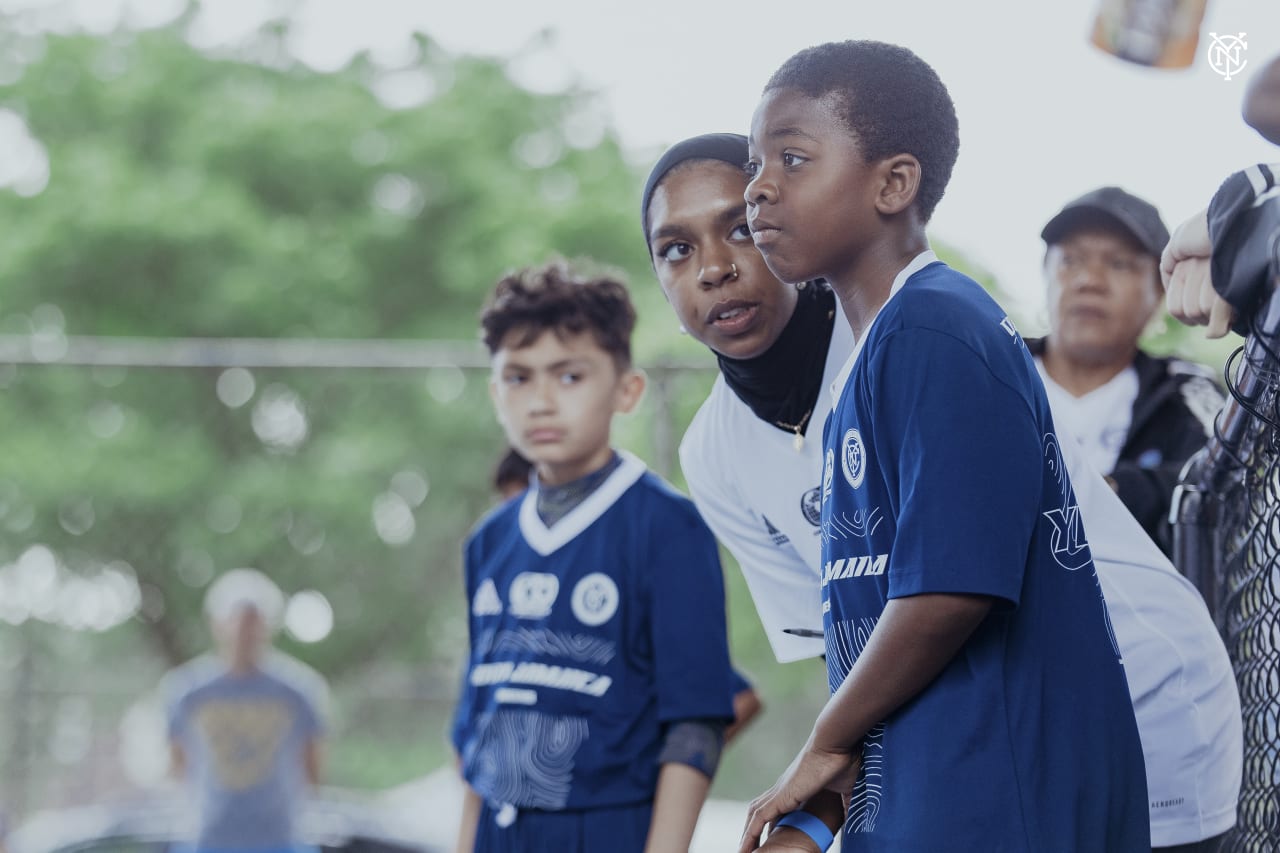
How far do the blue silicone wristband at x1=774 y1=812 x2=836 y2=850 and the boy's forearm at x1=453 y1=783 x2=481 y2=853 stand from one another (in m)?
1.25

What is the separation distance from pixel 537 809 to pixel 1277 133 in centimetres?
163

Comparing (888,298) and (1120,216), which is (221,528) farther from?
(888,298)

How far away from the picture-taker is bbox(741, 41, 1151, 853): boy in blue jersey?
1.34m

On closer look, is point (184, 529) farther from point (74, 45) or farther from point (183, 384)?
point (74, 45)

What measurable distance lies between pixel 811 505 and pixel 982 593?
29.2 inches

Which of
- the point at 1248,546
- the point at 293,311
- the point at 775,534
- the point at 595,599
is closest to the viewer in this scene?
the point at 1248,546

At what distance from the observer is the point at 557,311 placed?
9.17 ft

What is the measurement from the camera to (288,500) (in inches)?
452

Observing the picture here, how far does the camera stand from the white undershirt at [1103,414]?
2.52 meters

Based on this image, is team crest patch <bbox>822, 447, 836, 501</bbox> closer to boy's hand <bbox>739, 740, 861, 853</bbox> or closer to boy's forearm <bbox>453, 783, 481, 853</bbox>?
boy's hand <bbox>739, 740, 861, 853</bbox>

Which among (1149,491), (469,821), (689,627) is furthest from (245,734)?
(1149,491)

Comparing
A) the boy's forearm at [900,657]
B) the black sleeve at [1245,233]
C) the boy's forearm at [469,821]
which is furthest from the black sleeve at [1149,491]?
the boy's forearm at [469,821]

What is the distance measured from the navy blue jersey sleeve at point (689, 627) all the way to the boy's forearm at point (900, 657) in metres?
1.01

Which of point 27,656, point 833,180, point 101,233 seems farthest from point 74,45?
point 833,180
